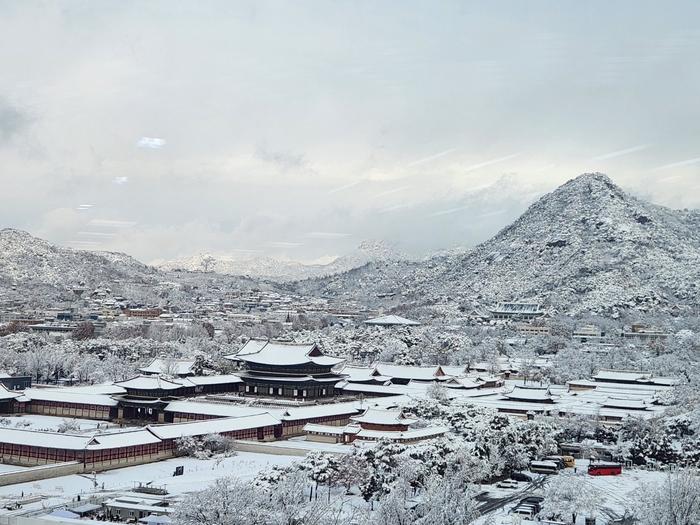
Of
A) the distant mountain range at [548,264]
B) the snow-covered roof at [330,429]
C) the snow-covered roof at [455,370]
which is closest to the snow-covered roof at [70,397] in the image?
the snow-covered roof at [330,429]

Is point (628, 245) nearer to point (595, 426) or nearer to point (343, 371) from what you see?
point (343, 371)

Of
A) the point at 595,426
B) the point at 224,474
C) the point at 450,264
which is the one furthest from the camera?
the point at 450,264

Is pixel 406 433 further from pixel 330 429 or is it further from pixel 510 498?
pixel 510 498

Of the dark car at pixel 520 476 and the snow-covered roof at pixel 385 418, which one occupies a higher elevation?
the snow-covered roof at pixel 385 418

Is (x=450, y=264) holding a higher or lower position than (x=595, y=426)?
higher

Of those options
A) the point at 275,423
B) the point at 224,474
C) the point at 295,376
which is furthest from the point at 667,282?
the point at 224,474

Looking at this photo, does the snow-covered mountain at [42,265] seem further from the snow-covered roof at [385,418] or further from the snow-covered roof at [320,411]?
the snow-covered roof at [385,418]

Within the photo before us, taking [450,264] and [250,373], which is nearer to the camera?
[250,373]
